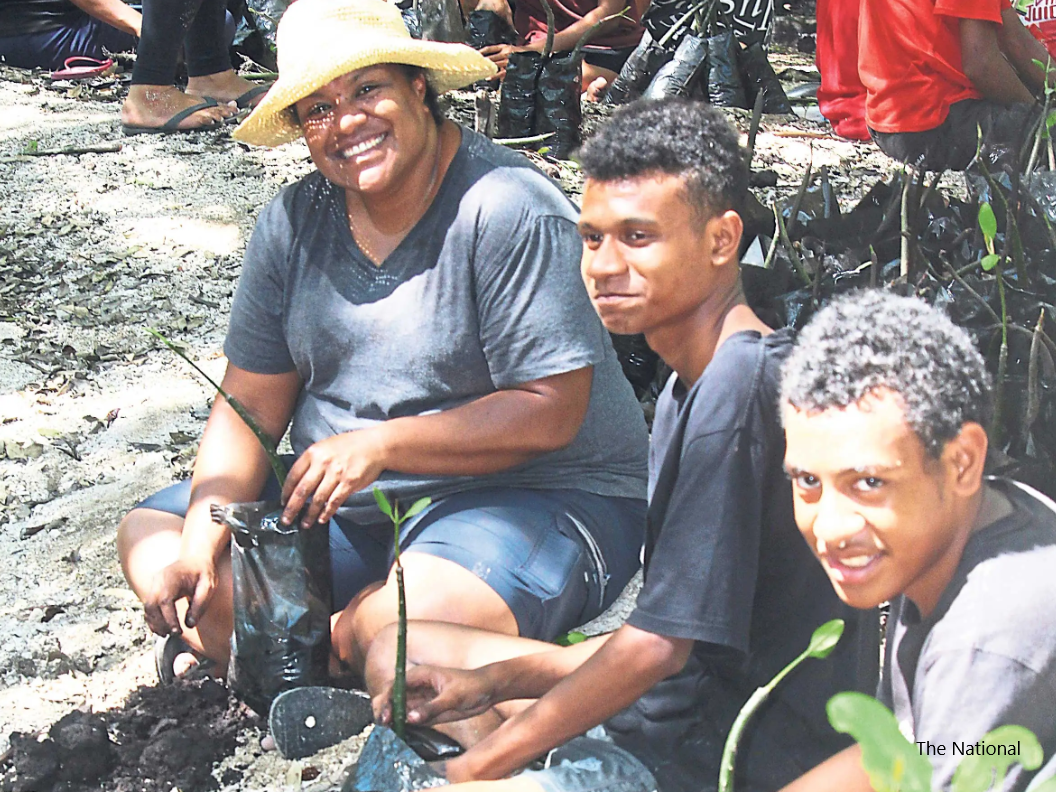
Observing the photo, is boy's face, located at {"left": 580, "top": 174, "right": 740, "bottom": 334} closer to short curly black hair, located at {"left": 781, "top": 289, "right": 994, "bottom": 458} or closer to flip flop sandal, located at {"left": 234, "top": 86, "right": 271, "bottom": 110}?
short curly black hair, located at {"left": 781, "top": 289, "right": 994, "bottom": 458}

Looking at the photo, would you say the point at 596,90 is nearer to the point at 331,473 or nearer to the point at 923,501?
the point at 331,473

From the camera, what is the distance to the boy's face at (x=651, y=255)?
65.3 inches

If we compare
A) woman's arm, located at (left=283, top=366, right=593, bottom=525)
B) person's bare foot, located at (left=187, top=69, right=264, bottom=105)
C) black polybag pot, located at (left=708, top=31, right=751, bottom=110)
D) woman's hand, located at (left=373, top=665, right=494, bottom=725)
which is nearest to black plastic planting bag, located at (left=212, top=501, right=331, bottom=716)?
woman's arm, located at (left=283, top=366, right=593, bottom=525)

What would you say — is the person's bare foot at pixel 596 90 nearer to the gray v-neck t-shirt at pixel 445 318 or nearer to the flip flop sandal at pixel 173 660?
the gray v-neck t-shirt at pixel 445 318

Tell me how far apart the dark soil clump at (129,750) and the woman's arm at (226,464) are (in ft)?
0.56

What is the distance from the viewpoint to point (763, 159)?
5.34 metres

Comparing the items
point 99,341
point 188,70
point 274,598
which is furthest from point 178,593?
point 188,70

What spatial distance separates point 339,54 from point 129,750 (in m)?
1.24

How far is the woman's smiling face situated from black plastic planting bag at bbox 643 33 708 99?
10.8ft

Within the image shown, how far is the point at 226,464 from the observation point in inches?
95.5

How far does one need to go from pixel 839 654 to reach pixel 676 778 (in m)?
0.28

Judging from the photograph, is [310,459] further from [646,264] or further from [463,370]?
[646,264]

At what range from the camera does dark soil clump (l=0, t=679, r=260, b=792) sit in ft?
6.77

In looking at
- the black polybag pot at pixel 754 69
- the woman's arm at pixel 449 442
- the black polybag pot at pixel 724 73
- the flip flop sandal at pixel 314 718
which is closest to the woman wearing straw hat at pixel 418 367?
the woman's arm at pixel 449 442
